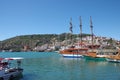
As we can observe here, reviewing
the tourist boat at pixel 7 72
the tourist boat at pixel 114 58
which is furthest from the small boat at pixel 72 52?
the tourist boat at pixel 7 72

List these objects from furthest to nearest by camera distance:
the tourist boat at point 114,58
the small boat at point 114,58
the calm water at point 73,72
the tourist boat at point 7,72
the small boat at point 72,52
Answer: the small boat at point 72,52, the tourist boat at point 114,58, the small boat at point 114,58, the calm water at point 73,72, the tourist boat at point 7,72

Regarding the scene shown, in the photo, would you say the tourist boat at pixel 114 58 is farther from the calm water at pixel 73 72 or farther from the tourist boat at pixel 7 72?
the tourist boat at pixel 7 72

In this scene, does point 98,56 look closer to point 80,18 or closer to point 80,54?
point 80,54

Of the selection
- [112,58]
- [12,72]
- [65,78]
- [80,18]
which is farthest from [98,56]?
[12,72]

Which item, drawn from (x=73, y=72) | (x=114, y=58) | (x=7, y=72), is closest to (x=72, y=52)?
(x=114, y=58)

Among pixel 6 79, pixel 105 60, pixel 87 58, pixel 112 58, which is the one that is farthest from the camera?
pixel 87 58

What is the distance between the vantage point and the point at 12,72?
4591 cm

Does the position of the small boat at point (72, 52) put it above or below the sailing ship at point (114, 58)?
above

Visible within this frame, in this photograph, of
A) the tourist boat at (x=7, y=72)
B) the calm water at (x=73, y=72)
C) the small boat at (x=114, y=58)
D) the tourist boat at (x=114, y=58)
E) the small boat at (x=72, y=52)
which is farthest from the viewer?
the small boat at (x=72, y=52)

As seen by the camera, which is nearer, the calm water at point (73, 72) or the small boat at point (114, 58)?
the calm water at point (73, 72)

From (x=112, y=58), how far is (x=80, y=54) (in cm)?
3791

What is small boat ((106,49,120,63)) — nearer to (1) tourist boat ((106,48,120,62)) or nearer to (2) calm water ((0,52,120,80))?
(1) tourist boat ((106,48,120,62))

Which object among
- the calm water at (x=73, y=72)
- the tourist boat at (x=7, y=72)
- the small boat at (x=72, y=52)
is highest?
the small boat at (x=72, y=52)

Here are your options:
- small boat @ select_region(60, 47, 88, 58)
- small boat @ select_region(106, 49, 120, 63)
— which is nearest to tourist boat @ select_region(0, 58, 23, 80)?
small boat @ select_region(106, 49, 120, 63)
